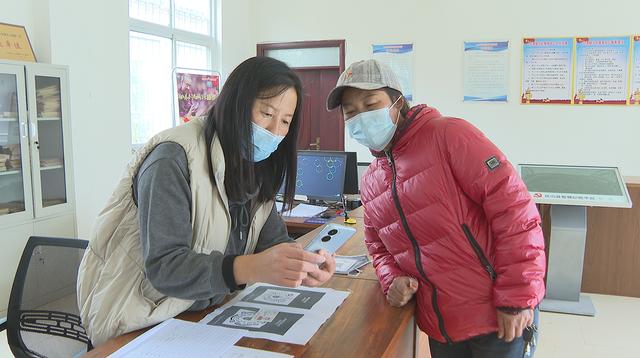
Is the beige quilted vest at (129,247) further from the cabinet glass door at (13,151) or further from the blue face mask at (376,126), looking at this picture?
the cabinet glass door at (13,151)

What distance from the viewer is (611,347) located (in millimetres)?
3000

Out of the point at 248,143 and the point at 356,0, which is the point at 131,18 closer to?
the point at 356,0

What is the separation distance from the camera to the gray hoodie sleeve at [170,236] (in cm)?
106

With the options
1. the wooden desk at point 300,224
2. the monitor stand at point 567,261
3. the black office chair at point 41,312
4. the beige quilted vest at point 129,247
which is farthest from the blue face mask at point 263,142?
the monitor stand at point 567,261

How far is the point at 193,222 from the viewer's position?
3.74ft

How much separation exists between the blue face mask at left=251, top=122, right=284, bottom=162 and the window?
4088 millimetres

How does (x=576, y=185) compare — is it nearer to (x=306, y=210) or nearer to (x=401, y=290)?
(x=306, y=210)

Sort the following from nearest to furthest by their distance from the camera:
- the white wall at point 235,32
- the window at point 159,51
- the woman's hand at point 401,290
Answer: the woman's hand at point 401,290, the window at point 159,51, the white wall at point 235,32

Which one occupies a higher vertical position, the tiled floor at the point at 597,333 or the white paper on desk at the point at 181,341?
the white paper on desk at the point at 181,341

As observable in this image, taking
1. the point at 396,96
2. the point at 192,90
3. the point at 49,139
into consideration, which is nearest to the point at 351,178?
the point at 396,96

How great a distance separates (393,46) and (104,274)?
534 cm

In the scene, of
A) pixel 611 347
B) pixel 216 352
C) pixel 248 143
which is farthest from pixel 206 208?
pixel 611 347

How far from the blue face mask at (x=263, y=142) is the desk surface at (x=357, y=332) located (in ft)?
1.41

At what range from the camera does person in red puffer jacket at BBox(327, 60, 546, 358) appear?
4.28 ft
